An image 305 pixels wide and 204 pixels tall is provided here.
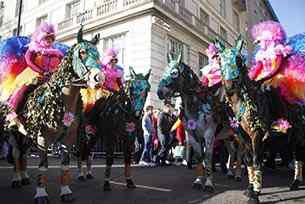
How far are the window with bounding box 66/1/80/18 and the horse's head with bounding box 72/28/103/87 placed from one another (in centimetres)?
2131

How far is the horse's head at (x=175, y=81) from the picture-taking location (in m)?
7.16

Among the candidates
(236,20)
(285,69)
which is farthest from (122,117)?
(236,20)

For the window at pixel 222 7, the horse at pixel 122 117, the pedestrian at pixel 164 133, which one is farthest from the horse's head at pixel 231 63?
the window at pixel 222 7

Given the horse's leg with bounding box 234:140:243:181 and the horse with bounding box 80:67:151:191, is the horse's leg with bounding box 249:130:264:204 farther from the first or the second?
the horse's leg with bounding box 234:140:243:181

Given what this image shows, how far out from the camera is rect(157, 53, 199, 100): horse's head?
23.5 feet

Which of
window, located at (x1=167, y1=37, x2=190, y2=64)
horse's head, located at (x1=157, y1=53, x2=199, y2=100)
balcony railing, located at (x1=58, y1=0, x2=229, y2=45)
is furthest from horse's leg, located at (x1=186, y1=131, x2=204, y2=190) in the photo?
window, located at (x1=167, y1=37, x2=190, y2=64)

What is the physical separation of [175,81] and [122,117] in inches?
56.1

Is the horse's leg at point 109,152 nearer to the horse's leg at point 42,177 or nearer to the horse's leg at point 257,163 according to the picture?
the horse's leg at point 42,177

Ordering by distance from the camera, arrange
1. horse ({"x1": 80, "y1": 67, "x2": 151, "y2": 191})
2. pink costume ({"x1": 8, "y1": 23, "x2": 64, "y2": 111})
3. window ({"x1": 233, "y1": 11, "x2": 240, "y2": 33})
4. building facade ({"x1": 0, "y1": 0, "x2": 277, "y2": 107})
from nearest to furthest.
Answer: pink costume ({"x1": 8, "y1": 23, "x2": 64, "y2": 111}) < horse ({"x1": 80, "y1": 67, "x2": 151, "y2": 191}) < building facade ({"x1": 0, "y1": 0, "x2": 277, "y2": 107}) < window ({"x1": 233, "y1": 11, "x2": 240, "y2": 33})

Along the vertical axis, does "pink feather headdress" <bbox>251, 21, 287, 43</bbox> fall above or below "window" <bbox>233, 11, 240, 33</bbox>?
below

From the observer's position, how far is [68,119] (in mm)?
5660

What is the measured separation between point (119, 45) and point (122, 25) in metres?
1.30

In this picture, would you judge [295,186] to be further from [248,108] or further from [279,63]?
[279,63]

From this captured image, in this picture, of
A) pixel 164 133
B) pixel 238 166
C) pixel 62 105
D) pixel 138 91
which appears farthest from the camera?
pixel 164 133
